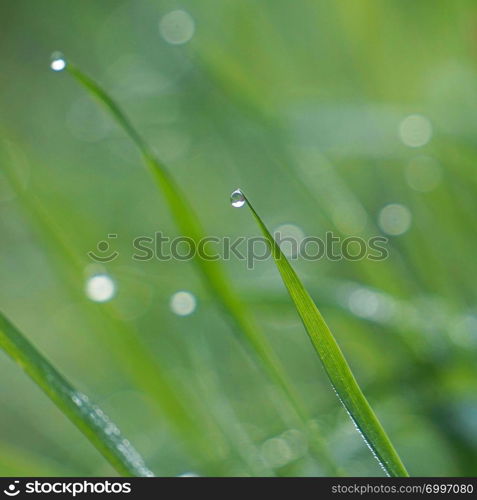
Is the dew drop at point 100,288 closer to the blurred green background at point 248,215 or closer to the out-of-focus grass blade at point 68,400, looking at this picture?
the blurred green background at point 248,215

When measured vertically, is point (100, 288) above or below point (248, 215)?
above

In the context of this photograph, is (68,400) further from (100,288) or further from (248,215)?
(248,215)

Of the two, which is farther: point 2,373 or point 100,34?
point 100,34

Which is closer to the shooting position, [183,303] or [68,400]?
[68,400]

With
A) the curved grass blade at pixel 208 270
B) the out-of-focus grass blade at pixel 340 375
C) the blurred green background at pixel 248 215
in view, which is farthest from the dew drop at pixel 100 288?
the out-of-focus grass blade at pixel 340 375

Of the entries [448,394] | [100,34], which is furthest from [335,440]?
[100,34]

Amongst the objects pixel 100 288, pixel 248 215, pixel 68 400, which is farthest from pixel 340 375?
pixel 248 215

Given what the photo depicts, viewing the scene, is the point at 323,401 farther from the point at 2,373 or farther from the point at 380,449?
the point at 2,373

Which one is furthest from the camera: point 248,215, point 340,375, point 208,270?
point 248,215
